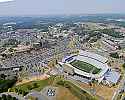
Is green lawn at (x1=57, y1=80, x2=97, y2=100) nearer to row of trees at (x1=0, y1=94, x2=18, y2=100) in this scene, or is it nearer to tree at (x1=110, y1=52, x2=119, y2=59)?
row of trees at (x1=0, y1=94, x2=18, y2=100)

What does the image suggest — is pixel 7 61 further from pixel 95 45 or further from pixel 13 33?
pixel 13 33

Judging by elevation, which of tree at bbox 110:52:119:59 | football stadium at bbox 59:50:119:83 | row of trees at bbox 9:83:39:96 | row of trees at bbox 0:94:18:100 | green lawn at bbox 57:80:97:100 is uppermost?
row of trees at bbox 0:94:18:100

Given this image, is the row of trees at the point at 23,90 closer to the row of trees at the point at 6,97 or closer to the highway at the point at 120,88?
the row of trees at the point at 6,97

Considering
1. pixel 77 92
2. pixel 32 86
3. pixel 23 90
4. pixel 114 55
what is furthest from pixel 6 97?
pixel 114 55

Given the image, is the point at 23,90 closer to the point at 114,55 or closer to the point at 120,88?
the point at 120,88

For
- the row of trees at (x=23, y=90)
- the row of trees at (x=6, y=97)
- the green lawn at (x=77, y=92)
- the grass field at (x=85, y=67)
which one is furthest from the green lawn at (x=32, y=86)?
the grass field at (x=85, y=67)

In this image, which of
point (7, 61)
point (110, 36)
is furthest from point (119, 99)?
point (110, 36)

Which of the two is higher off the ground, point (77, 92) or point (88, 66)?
point (77, 92)

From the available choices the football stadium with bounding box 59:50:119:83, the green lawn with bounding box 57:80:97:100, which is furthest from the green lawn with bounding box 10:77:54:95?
the football stadium with bounding box 59:50:119:83
